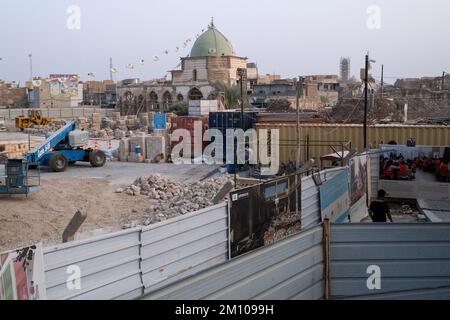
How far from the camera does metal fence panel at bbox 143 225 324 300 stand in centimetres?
328

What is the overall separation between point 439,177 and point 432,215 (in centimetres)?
161

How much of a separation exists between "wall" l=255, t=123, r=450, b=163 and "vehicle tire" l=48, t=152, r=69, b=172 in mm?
8367

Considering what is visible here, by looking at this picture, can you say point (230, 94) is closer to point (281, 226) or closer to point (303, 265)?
point (281, 226)

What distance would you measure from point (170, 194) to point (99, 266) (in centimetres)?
1123

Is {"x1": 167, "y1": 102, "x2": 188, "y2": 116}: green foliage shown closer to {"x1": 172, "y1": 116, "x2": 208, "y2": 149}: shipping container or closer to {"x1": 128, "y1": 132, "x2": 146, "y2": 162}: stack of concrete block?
{"x1": 172, "y1": 116, "x2": 208, "y2": 149}: shipping container

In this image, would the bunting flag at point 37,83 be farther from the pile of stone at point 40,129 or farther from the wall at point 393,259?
the wall at point 393,259

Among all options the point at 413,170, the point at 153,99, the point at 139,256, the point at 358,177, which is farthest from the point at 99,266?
the point at 153,99

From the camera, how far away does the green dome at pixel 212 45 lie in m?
56.8

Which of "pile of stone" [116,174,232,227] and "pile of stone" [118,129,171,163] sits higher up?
"pile of stone" [118,129,171,163]

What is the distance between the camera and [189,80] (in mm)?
56312

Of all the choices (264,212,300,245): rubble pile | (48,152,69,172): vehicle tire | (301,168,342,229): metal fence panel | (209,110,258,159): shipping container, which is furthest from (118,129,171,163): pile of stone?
(264,212,300,245): rubble pile

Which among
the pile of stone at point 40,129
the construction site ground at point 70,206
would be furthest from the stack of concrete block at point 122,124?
the construction site ground at point 70,206

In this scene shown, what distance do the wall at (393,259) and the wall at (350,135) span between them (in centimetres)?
1162
